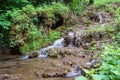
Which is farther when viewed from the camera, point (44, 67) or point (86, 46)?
point (86, 46)

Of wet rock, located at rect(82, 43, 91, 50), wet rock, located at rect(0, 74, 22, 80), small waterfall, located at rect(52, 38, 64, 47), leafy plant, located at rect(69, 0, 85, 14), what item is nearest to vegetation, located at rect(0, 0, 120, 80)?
wet rock, located at rect(82, 43, 91, 50)

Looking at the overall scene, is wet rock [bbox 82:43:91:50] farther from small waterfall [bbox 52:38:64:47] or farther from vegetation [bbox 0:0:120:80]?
small waterfall [bbox 52:38:64:47]

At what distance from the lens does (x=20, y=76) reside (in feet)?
23.9

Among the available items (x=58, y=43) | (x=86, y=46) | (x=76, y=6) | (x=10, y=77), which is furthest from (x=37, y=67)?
(x=76, y=6)

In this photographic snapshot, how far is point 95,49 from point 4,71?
130 inches

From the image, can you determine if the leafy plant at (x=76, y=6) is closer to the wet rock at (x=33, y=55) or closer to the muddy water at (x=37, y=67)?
the wet rock at (x=33, y=55)

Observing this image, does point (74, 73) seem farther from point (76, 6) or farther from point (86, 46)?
point (76, 6)

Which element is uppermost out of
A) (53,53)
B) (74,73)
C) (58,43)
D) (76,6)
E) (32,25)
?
(76,6)

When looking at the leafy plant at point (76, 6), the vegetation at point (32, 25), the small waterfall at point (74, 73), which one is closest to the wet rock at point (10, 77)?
the small waterfall at point (74, 73)

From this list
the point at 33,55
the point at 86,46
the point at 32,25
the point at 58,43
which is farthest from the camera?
the point at 32,25

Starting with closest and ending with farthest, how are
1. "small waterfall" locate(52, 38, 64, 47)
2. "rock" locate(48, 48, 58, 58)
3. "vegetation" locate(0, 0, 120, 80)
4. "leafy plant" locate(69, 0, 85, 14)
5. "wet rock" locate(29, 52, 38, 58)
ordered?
"rock" locate(48, 48, 58, 58), "wet rock" locate(29, 52, 38, 58), "vegetation" locate(0, 0, 120, 80), "small waterfall" locate(52, 38, 64, 47), "leafy plant" locate(69, 0, 85, 14)

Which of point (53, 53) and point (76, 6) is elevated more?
point (76, 6)

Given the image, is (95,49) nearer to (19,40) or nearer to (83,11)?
(19,40)

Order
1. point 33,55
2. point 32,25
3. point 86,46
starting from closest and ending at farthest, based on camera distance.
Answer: point 86,46, point 33,55, point 32,25
